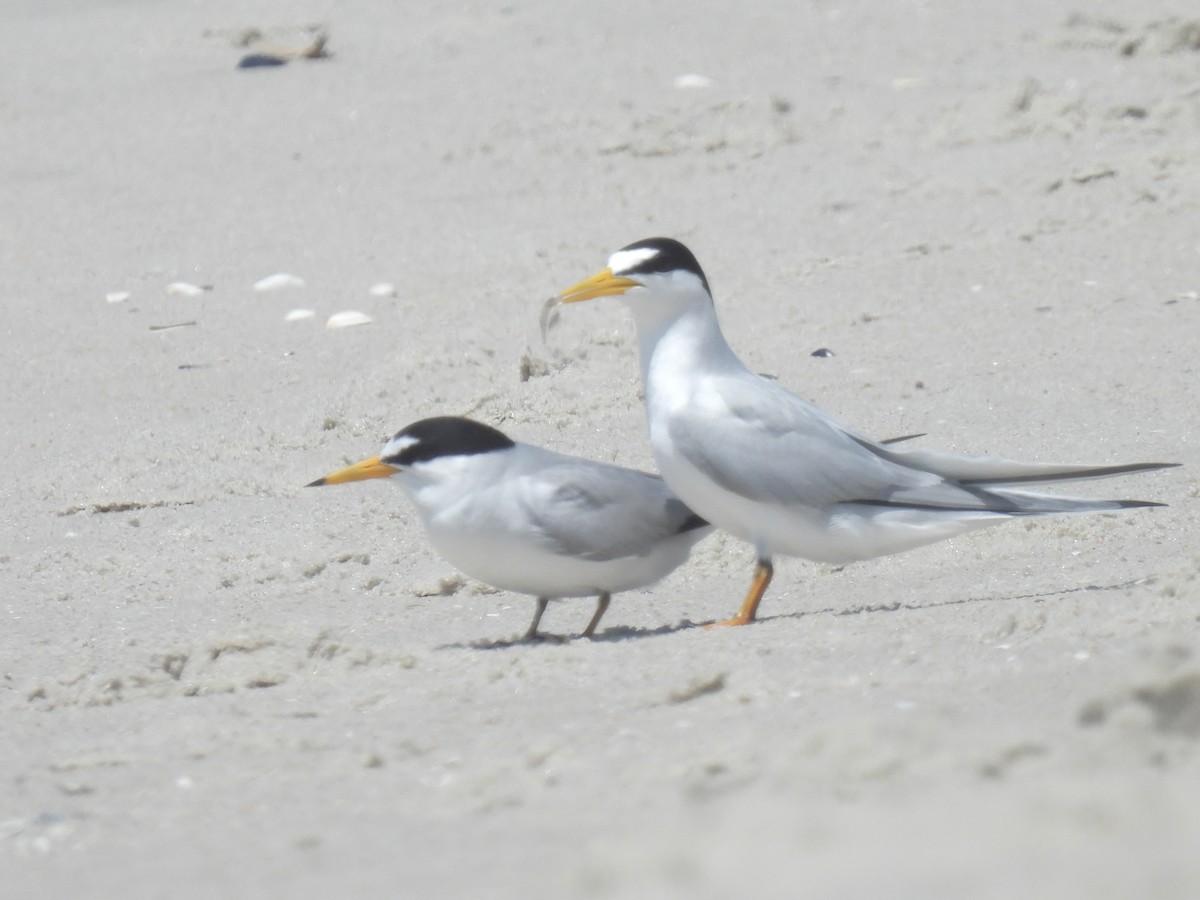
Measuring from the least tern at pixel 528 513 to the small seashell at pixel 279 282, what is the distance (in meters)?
3.13

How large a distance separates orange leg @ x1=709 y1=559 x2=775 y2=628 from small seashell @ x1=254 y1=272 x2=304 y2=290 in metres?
3.57

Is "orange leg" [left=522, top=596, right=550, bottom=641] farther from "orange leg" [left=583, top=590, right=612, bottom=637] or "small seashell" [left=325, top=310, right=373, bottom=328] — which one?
"small seashell" [left=325, top=310, right=373, bottom=328]

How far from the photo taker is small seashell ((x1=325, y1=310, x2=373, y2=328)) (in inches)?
270

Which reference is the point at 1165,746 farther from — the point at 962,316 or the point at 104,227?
the point at 104,227

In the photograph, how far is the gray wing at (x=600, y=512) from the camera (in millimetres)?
4195

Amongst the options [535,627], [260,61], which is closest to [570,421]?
[535,627]

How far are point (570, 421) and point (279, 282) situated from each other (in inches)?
79.8

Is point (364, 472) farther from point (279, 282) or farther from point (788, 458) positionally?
point (279, 282)

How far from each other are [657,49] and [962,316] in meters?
3.95

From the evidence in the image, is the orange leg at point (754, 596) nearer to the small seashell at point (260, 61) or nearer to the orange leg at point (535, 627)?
the orange leg at point (535, 627)

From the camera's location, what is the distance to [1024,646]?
354cm

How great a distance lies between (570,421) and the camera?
19.2ft

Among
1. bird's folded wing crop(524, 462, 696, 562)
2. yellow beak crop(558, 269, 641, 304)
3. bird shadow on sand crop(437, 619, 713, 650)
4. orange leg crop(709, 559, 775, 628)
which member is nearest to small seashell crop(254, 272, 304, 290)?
yellow beak crop(558, 269, 641, 304)

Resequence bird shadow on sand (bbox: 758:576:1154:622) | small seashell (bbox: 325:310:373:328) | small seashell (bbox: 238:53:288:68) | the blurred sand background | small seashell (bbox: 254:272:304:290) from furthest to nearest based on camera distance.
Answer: small seashell (bbox: 238:53:288:68)
small seashell (bbox: 254:272:304:290)
small seashell (bbox: 325:310:373:328)
bird shadow on sand (bbox: 758:576:1154:622)
the blurred sand background
